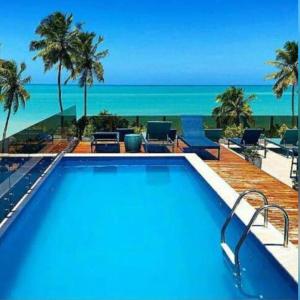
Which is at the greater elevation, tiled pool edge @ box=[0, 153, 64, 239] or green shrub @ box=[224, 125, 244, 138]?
green shrub @ box=[224, 125, 244, 138]

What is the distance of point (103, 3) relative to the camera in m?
41.5

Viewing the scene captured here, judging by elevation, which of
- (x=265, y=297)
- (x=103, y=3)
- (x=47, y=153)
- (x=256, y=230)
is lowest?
(x=265, y=297)

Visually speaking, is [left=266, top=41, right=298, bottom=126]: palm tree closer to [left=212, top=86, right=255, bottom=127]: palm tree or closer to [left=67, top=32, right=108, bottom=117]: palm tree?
[left=212, top=86, right=255, bottom=127]: palm tree

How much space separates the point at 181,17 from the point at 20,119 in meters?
24.6

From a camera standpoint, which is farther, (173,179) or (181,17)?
(181,17)

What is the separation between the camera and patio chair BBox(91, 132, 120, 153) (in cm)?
1292

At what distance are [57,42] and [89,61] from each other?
2.36 metres

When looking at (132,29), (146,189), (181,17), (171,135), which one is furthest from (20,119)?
(146,189)

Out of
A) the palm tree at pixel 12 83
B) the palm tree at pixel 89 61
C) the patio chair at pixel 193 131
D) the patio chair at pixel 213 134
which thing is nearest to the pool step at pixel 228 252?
the patio chair at pixel 193 131

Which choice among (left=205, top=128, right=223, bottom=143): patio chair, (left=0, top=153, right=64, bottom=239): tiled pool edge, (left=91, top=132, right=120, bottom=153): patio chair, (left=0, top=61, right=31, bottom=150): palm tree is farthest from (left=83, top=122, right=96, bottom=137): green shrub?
(left=0, top=61, right=31, bottom=150): palm tree

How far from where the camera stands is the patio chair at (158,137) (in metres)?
13.0

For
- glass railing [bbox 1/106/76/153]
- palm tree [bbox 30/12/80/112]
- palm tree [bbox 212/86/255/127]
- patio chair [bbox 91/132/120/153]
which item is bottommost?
patio chair [bbox 91/132/120/153]

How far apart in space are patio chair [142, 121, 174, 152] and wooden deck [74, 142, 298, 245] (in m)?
1.60

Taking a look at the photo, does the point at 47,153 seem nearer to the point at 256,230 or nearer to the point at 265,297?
the point at 256,230
